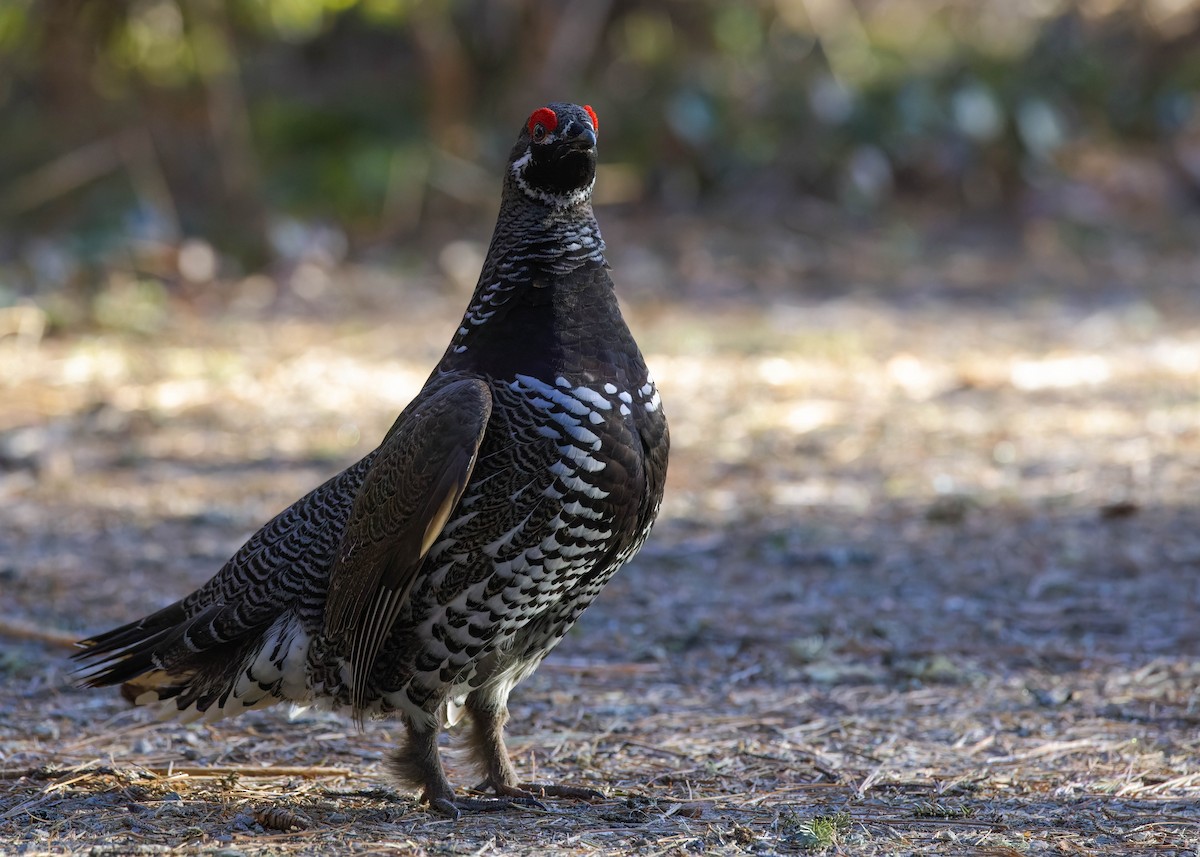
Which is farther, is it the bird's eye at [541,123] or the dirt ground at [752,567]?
the bird's eye at [541,123]

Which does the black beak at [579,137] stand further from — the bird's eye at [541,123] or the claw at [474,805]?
the claw at [474,805]

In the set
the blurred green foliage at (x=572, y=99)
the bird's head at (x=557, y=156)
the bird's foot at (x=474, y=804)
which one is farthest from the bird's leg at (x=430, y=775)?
the blurred green foliage at (x=572, y=99)

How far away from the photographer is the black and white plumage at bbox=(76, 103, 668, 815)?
11.0ft

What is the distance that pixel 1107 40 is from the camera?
1399cm

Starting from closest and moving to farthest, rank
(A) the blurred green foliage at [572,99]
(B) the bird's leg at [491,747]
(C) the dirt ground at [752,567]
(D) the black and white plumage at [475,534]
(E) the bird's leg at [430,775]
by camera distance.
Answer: (D) the black and white plumage at [475,534] < (C) the dirt ground at [752,567] < (E) the bird's leg at [430,775] < (B) the bird's leg at [491,747] < (A) the blurred green foliage at [572,99]

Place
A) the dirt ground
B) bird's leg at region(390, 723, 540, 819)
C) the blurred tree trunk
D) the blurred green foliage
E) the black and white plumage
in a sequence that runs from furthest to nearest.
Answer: the blurred green foliage
the blurred tree trunk
bird's leg at region(390, 723, 540, 819)
the dirt ground
the black and white plumage

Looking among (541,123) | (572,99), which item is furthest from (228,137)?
(541,123)

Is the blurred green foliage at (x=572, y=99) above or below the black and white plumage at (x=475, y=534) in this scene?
above

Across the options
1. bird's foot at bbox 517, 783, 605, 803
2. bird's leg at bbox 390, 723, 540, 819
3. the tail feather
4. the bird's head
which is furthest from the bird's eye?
bird's foot at bbox 517, 783, 605, 803

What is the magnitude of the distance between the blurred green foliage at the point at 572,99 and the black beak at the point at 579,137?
26.1ft

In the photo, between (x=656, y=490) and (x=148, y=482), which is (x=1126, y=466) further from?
(x=148, y=482)

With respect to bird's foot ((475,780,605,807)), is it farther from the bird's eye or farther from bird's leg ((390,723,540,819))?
the bird's eye

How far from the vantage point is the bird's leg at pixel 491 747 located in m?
3.73

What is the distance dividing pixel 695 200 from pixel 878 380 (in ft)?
15.5
